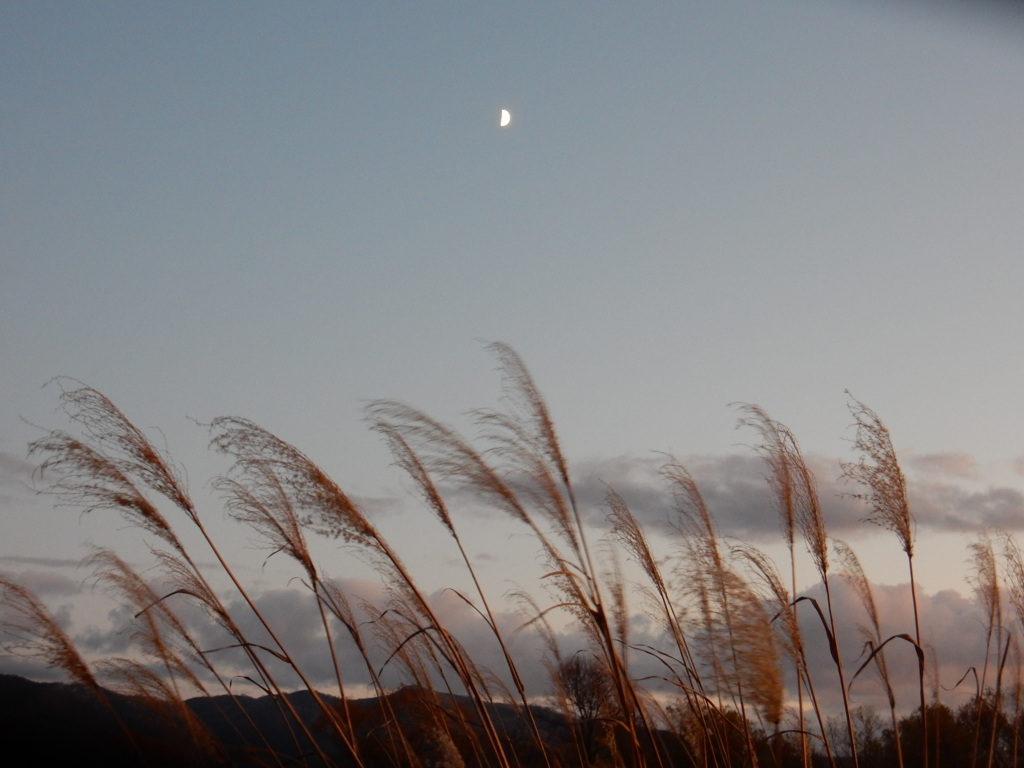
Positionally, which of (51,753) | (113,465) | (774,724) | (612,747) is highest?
(113,465)

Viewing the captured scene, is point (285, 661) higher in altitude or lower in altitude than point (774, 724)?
higher

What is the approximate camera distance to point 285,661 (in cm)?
375

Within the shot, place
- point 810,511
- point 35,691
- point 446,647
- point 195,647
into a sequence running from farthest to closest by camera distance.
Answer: point 35,691, point 195,647, point 810,511, point 446,647

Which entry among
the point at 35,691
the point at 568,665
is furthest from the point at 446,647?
the point at 35,691

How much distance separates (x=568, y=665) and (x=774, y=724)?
233 cm

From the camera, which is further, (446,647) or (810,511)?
(810,511)

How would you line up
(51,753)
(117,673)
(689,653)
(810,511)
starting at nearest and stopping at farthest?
(810,511)
(689,653)
(117,673)
(51,753)

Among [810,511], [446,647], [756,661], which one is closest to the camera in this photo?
[756,661]

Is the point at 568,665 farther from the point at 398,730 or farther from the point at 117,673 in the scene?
the point at 117,673

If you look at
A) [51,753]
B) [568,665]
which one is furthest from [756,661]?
[51,753]

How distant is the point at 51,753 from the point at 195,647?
14641 mm

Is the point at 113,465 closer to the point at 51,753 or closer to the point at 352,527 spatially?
the point at 352,527

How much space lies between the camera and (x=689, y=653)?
4.46m

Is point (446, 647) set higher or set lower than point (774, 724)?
higher
